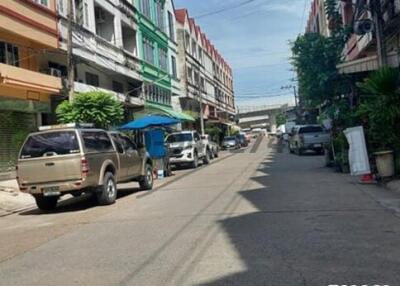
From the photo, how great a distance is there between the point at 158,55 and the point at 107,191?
106 ft

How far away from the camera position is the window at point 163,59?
46.7 meters

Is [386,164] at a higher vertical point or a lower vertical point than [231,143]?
lower

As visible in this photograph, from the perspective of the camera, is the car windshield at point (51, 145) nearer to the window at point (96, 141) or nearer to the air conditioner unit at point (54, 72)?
the window at point (96, 141)

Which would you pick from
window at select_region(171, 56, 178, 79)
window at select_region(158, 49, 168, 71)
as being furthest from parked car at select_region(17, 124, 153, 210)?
window at select_region(171, 56, 178, 79)

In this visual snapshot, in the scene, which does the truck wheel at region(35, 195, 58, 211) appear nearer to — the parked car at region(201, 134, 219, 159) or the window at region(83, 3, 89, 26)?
the window at region(83, 3, 89, 26)

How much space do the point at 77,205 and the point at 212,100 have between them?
6310 centimetres

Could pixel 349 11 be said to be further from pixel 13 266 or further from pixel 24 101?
pixel 13 266

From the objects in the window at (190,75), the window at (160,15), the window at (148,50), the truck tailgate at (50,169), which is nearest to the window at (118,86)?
the window at (148,50)

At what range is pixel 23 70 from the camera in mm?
21297

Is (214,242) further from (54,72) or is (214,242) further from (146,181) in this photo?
(54,72)

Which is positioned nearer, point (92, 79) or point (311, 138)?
point (92, 79)

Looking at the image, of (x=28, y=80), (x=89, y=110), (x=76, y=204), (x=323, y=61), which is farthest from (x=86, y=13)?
(x=76, y=204)

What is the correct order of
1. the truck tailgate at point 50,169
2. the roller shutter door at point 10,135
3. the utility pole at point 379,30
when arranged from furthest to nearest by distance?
the roller shutter door at point 10,135 → the utility pole at point 379,30 → the truck tailgate at point 50,169

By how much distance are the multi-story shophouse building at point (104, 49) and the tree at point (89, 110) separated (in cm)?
425
